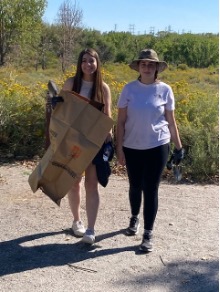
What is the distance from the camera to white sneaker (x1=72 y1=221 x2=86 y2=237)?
15.7 feet

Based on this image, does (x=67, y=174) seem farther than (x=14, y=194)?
No

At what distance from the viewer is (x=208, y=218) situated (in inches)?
218

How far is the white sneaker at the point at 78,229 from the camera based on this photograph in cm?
480

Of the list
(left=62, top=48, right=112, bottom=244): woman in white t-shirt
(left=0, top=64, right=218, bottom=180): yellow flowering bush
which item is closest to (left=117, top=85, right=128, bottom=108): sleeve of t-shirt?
(left=62, top=48, right=112, bottom=244): woman in white t-shirt

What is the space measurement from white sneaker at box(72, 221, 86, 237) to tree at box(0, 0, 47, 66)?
33205mm

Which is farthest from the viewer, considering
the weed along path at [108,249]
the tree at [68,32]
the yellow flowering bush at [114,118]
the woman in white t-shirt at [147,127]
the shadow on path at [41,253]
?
the tree at [68,32]

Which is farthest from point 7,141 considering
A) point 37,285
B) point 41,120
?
point 37,285

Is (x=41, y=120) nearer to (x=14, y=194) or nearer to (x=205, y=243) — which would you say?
(x=14, y=194)

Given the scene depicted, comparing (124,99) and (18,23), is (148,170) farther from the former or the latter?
(18,23)

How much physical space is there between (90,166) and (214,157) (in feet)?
10.8

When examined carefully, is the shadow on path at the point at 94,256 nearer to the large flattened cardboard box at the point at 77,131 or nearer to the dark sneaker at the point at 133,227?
the dark sneaker at the point at 133,227

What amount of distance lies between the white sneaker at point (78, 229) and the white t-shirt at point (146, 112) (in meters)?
0.97

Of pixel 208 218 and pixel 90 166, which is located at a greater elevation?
pixel 90 166

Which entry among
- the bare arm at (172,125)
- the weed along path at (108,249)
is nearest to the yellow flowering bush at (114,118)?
the weed along path at (108,249)
